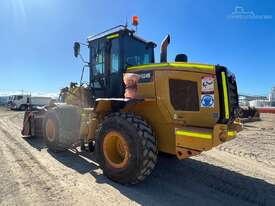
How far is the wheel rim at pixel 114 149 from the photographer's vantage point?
4.95 metres

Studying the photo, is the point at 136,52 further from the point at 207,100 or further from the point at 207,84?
the point at 207,100

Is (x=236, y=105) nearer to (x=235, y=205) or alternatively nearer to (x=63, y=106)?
(x=235, y=205)

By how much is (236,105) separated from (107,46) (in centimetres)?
334

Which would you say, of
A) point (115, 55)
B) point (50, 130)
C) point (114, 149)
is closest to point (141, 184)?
point (114, 149)

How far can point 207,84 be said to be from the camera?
449cm

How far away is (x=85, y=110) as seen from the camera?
668cm

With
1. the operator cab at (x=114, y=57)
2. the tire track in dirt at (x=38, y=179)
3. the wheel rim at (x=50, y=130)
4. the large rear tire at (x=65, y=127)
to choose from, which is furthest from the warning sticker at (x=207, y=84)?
the wheel rim at (x=50, y=130)

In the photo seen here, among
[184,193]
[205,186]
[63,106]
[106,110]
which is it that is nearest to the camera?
[184,193]

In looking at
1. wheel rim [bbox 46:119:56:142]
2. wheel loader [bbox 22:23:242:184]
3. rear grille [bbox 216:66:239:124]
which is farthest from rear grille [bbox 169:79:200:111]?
wheel rim [bbox 46:119:56:142]

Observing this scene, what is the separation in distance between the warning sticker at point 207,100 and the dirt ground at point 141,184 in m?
1.50

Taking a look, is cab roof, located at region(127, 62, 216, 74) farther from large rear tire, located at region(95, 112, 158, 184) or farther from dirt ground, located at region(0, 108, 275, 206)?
dirt ground, located at region(0, 108, 275, 206)

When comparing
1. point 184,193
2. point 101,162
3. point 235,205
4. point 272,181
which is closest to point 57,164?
point 101,162

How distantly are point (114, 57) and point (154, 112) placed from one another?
208cm

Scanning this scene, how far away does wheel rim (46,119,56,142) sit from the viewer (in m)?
7.10
